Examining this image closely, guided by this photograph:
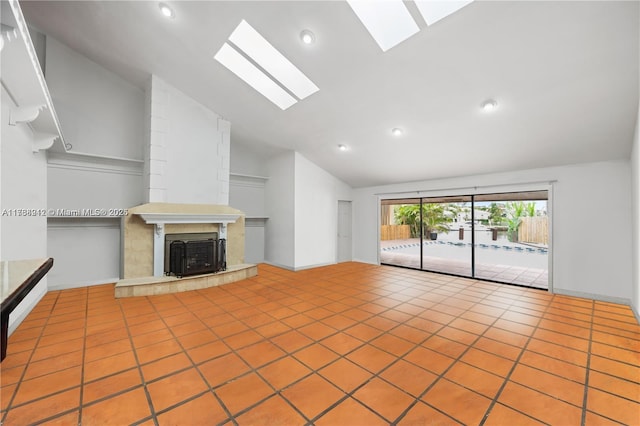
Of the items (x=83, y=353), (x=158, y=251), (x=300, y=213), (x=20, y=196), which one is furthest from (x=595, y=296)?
(x=20, y=196)

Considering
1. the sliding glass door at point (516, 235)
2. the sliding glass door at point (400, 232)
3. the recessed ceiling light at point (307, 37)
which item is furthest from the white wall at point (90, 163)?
the sliding glass door at point (516, 235)

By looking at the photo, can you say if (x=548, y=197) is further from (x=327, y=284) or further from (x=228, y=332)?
(x=228, y=332)

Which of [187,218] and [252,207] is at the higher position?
[252,207]

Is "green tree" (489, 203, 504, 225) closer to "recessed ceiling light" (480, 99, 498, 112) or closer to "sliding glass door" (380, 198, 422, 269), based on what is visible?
"sliding glass door" (380, 198, 422, 269)

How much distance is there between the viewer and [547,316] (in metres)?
3.39

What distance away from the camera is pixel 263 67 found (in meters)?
4.06

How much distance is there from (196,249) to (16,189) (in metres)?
2.43

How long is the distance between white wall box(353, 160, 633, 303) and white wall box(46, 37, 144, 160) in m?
7.41

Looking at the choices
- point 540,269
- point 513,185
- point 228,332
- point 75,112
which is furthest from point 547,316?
point 75,112

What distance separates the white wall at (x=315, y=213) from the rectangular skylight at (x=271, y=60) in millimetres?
2057

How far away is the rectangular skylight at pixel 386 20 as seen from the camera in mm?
2896

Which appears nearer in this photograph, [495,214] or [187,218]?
[187,218]

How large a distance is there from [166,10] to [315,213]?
14.9 feet

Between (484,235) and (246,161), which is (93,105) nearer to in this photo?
(246,161)
